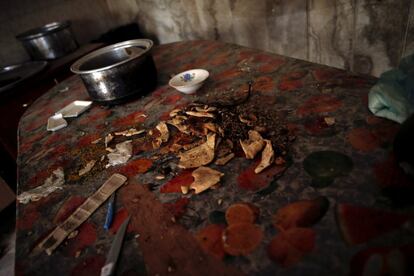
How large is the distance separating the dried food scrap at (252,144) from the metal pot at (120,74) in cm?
95

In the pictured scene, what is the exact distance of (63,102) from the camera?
2250 mm

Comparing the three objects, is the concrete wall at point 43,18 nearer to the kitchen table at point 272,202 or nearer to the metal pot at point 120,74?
the metal pot at point 120,74

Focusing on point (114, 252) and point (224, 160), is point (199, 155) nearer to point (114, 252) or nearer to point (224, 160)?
point (224, 160)

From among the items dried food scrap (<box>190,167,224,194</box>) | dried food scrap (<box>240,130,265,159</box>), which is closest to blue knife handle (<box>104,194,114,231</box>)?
dried food scrap (<box>190,167,224,194</box>)

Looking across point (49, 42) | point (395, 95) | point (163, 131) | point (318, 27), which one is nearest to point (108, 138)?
point (163, 131)

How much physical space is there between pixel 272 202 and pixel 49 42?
3.69 m

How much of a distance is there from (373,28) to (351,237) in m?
2.18

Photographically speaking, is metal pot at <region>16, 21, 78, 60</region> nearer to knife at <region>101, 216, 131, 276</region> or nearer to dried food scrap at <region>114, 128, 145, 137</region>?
dried food scrap at <region>114, 128, 145, 137</region>

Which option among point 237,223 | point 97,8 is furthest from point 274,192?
point 97,8

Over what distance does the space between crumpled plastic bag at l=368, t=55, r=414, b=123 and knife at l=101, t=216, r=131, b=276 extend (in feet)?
3.71

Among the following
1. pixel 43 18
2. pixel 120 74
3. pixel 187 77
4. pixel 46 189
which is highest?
pixel 43 18

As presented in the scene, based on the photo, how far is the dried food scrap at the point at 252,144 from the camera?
3.67ft

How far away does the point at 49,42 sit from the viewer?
3.44 metres

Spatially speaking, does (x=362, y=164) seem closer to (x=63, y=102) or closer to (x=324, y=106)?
A: (x=324, y=106)
